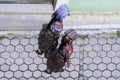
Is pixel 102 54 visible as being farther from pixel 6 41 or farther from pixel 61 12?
pixel 6 41

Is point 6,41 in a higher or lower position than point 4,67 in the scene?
higher

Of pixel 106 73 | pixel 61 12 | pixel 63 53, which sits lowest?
pixel 106 73

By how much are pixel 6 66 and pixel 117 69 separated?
20.1 inches

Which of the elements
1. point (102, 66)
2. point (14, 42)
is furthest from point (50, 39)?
point (102, 66)

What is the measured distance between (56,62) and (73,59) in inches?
4.1

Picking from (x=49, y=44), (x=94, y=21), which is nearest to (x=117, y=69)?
(x=94, y=21)

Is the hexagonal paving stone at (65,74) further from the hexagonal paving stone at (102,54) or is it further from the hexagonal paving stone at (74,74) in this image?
the hexagonal paving stone at (102,54)

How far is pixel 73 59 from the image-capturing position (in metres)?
1.47

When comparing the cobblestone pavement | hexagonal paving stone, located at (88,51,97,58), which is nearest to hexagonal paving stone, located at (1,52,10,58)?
the cobblestone pavement

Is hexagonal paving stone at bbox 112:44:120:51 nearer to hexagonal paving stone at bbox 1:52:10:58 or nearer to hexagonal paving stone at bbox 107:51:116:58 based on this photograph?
hexagonal paving stone at bbox 107:51:116:58

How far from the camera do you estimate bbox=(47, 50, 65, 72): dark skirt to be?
4.55ft

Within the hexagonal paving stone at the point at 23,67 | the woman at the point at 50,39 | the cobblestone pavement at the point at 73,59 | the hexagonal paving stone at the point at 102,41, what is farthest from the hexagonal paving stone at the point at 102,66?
the hexagonal paving stone at the point at 23,67

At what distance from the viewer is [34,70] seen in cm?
145

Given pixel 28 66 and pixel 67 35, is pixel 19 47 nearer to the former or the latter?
pixel 28 66
